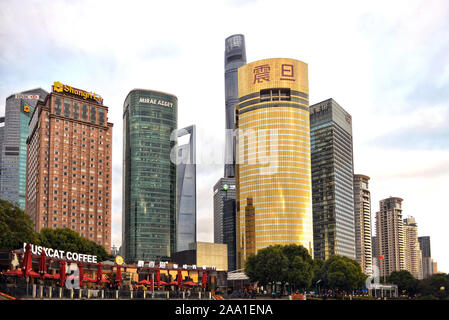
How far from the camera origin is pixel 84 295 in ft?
221

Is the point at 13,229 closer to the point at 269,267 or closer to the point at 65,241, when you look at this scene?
the point at 65,241

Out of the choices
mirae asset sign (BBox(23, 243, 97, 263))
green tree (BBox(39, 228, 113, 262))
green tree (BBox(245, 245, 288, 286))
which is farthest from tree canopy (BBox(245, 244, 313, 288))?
mirae asset sign (BBox(23, 243, 97, 263))

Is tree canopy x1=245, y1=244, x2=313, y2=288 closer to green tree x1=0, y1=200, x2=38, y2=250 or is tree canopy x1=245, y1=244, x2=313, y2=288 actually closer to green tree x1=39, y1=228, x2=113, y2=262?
green tree x1=39, y1=228, x2=113, y2=262

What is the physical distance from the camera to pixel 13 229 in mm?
104625

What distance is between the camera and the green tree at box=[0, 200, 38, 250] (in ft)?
323

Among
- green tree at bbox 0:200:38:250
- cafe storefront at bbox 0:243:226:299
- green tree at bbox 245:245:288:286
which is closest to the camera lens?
cafe storefront at bbox 0:243:226:299

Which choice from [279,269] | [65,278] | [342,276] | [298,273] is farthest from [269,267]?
[65,278]

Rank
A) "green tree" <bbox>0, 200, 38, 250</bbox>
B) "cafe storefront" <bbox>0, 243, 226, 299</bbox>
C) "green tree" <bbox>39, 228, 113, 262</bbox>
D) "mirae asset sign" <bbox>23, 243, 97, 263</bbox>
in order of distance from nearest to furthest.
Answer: "cafe storefront" <bbox>0, 243, 226, 299</bbox> → "mirae asset sign" <bbox>23, 243, 97, 263</bbox> → "green tree" <bbox>0, 200, 38, 250</bbox> → "green tree" <bbox>39, 228, 113, 262</bbox>

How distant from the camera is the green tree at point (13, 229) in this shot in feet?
323

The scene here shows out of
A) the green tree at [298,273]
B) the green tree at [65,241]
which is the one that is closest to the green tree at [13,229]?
the green tree at [65,241]

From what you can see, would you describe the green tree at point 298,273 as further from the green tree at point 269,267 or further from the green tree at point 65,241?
the green tree at point 65,241
